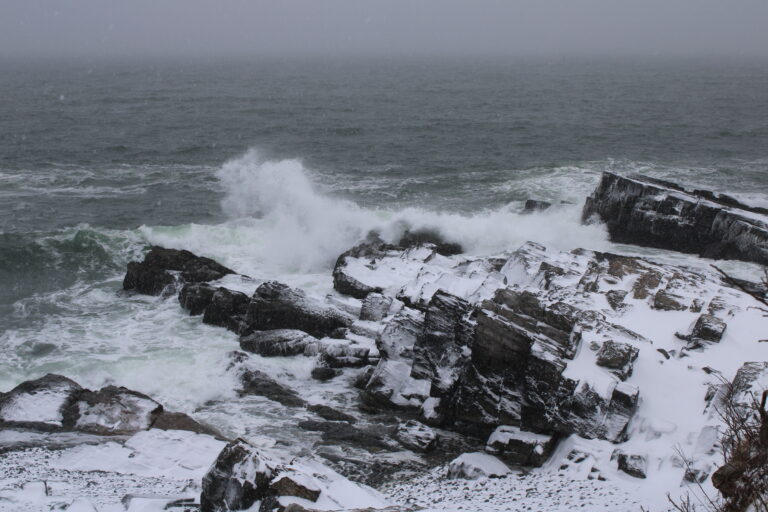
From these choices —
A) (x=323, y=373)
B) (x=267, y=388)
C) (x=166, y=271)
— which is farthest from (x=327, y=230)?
(x=267, y=388)

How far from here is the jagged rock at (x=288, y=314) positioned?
72.1ft

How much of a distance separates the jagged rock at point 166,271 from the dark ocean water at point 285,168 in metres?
1.44

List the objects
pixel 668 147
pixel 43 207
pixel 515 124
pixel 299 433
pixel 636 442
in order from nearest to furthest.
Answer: pixel 636 442
pixel 299 433
pixel 43 207
pixel 668 147
pixel 515 124

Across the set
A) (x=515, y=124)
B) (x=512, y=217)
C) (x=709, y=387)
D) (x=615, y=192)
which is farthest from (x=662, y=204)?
(x=515, y=124)

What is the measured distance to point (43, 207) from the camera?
36.1 meters

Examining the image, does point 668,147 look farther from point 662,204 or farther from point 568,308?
point 568,308

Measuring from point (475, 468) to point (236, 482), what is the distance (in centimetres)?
538

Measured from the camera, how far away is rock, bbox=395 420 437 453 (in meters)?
15.5

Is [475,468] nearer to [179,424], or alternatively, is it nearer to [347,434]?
[347,434]

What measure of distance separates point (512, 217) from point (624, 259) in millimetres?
11047

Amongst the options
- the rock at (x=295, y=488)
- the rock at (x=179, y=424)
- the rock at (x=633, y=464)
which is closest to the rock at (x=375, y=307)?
the rock at (x=179, y=424)

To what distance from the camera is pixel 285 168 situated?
41.2 meters

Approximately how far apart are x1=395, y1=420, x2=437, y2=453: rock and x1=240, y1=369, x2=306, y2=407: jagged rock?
339 centimetres

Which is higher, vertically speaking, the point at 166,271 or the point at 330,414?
the point at 166,271
